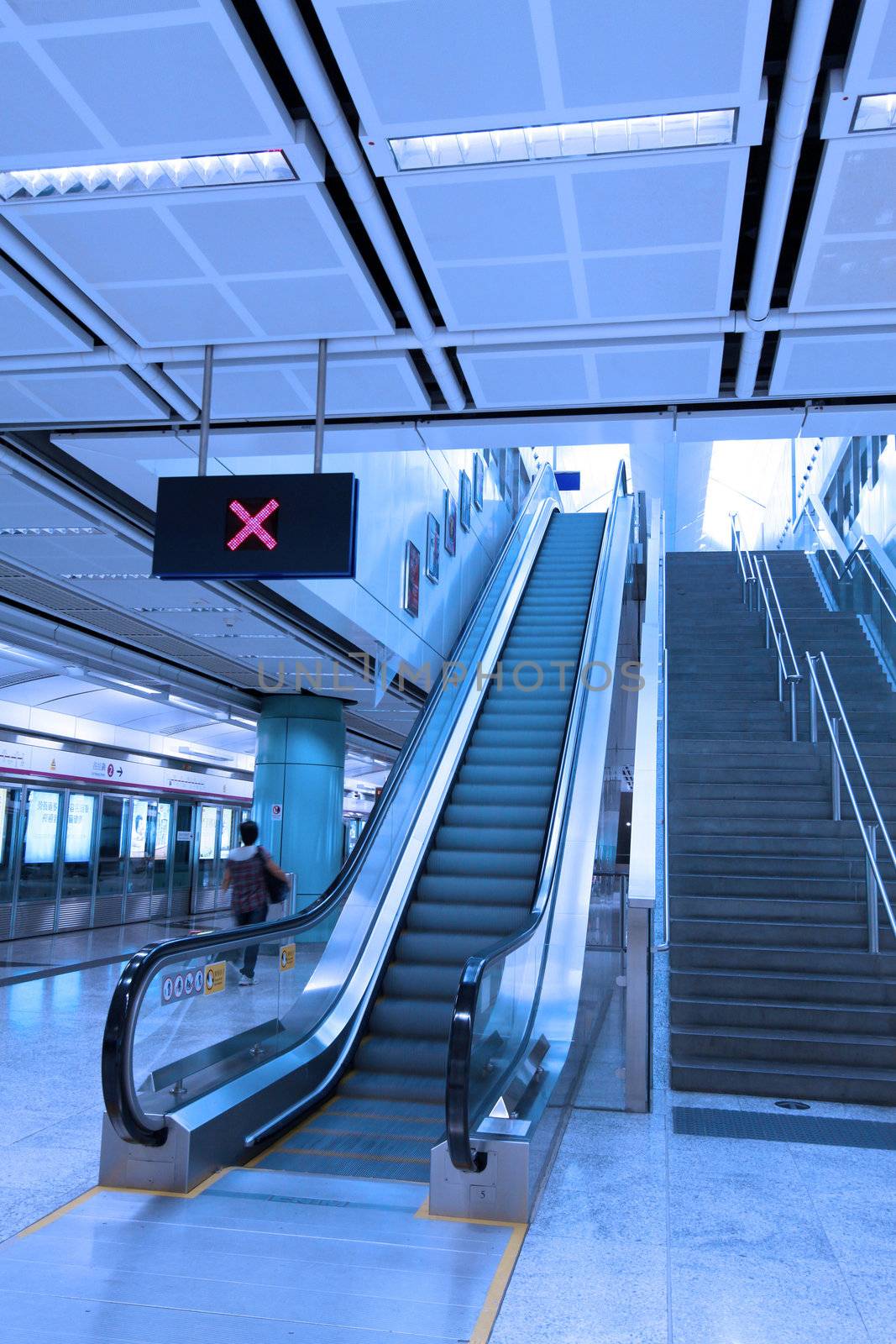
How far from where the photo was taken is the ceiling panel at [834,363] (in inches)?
185

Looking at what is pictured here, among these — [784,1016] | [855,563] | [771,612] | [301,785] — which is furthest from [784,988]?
[301,785]

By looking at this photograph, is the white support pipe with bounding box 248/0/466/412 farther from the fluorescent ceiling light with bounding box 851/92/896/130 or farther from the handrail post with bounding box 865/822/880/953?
the handrail post with bounding box 865/822/880/953

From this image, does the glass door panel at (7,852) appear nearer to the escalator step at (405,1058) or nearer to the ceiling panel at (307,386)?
the escalator step at (405,1058)

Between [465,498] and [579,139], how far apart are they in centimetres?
1253

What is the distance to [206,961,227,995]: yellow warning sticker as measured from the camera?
506cm

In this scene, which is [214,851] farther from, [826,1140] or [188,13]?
[188,13]

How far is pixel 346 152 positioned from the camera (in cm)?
353

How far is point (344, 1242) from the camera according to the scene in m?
3.85

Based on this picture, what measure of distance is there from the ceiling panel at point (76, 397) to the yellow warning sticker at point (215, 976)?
9.38 feet

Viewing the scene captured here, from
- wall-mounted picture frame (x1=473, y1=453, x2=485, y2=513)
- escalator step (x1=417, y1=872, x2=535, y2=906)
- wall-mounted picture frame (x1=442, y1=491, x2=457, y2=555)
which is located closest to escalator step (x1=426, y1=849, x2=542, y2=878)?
escalator step (x1=417, y1=872, x2=535, y2=906)

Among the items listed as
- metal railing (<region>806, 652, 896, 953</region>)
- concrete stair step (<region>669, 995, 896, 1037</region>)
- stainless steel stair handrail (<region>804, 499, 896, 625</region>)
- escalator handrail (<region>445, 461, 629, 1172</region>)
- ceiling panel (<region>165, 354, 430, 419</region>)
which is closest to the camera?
escalator handrail (<region>445, 461, 629, 1172</region>)

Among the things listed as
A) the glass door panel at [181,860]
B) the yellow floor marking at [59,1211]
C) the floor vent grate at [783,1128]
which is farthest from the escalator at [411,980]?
the glass door panel at [181,860]

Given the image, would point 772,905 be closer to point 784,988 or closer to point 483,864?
point 784,988

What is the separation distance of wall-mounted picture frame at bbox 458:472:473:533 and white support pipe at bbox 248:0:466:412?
10.6m
